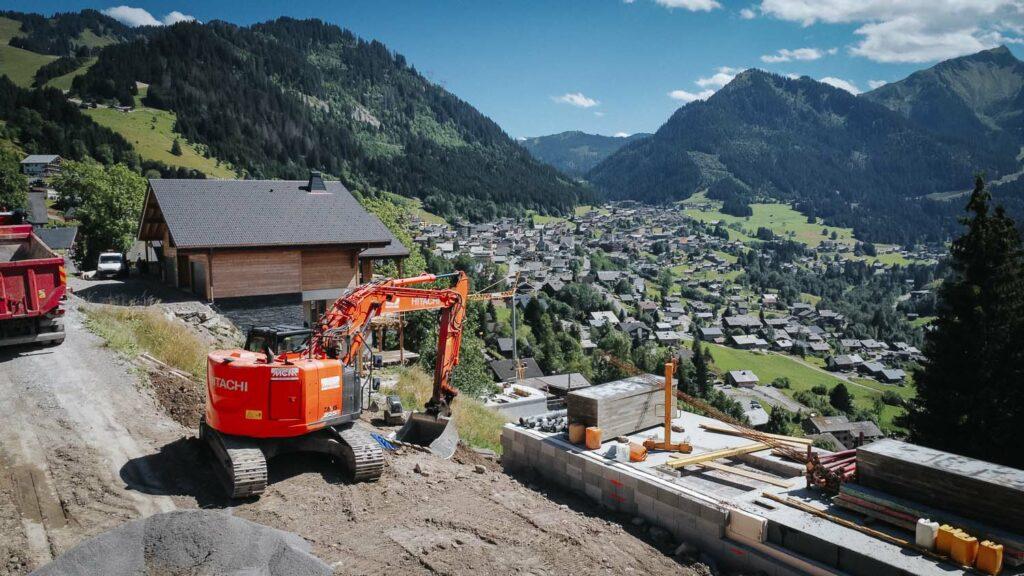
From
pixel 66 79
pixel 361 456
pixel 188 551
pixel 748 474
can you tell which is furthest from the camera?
pixel 66 79

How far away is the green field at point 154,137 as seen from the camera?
106 meters

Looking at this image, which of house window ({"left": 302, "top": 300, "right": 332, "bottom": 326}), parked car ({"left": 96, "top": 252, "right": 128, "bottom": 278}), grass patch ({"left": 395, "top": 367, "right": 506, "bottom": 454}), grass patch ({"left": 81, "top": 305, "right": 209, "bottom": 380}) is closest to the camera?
grass patch ({"left": 81, "top": 305, "right": 209, "bottom": 380})

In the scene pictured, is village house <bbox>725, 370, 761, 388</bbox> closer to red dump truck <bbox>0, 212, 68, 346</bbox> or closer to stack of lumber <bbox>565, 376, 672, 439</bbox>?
stack of lumber <bbox>565, 376, 672, 439</bbox>

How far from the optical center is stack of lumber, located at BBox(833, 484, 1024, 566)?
813 cm

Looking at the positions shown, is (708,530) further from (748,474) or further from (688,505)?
(748,474)

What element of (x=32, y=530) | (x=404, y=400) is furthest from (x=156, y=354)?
(x=32, y=530)

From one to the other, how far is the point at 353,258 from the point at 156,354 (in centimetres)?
1127

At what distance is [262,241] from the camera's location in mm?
24094

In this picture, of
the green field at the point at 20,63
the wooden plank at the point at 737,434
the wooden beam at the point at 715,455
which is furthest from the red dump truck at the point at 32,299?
the green field at the point at 20,63

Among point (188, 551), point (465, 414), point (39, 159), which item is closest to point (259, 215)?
point (465, 414)

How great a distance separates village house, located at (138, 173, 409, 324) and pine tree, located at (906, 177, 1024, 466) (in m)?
19.7

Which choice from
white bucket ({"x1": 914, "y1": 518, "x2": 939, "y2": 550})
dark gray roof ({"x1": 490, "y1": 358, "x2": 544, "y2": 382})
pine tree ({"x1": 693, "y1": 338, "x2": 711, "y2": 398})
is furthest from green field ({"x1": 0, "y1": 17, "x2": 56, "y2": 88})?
white bucket ({"x1": 914, "y1": 518, "x2": 939, "y2": 550})

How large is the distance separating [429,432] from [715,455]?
656 centimetres

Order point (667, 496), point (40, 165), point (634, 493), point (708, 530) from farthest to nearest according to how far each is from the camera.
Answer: point (40, 165) < point (634, 493) < point (667, 496) < point (708, 530)
